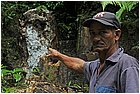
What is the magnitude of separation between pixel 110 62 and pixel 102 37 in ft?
0.44

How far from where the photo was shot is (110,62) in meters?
1.74

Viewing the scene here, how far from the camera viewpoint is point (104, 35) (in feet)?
5.82

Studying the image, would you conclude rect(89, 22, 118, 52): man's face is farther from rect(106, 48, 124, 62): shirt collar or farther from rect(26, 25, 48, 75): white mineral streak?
rect(26, 25, 48, 75): white mineral streak

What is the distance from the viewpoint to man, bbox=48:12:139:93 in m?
1.61

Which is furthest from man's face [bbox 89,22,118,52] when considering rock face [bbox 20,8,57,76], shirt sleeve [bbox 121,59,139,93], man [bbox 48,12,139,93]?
rock face [bbox 20,8,57,76]

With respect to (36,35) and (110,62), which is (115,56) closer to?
(110,62)

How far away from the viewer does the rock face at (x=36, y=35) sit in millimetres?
3301

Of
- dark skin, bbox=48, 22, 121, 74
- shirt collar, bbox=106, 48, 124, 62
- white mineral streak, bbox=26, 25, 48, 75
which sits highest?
dark skin, bbox=48, 22, 121, 74

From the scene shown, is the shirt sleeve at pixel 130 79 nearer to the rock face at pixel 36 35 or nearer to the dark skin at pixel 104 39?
the dark skin at pixel 104 39

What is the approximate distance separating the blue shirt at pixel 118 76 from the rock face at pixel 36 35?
153 cm

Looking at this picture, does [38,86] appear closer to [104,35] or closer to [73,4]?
[104,35]

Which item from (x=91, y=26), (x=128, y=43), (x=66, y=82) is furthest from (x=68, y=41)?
(x=91, y=26)

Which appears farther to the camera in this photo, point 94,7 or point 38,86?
point 94,7

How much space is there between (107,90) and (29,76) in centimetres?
170
